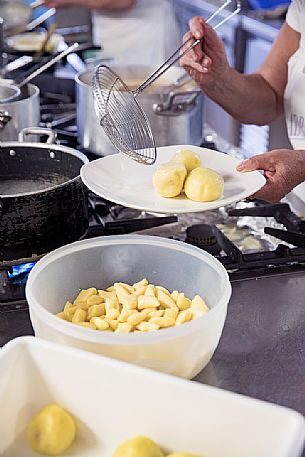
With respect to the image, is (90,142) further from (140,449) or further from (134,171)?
(140,449)

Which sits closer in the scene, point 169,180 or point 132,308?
point 132,308

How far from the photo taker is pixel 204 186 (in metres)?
0.93

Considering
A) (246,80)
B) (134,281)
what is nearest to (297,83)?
(246,80)

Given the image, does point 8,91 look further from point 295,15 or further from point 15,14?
point 15,14

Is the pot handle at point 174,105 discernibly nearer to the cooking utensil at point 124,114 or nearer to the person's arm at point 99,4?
the cooking utensil at point 124,114

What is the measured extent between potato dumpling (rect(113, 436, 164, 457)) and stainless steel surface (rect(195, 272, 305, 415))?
157 mm

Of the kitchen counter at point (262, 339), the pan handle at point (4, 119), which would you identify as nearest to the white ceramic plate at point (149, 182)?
the kitchen counter at point (262, 339)

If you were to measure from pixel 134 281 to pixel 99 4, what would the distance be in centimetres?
167

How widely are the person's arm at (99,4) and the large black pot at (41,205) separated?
47.7 inches

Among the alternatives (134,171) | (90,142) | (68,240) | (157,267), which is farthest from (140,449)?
(90,142)

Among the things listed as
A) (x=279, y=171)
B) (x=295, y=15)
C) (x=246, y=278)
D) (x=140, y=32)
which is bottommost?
(x=140, y=32)

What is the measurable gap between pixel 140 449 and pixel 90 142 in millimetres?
851

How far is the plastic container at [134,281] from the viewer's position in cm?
68

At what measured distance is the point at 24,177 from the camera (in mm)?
1097
